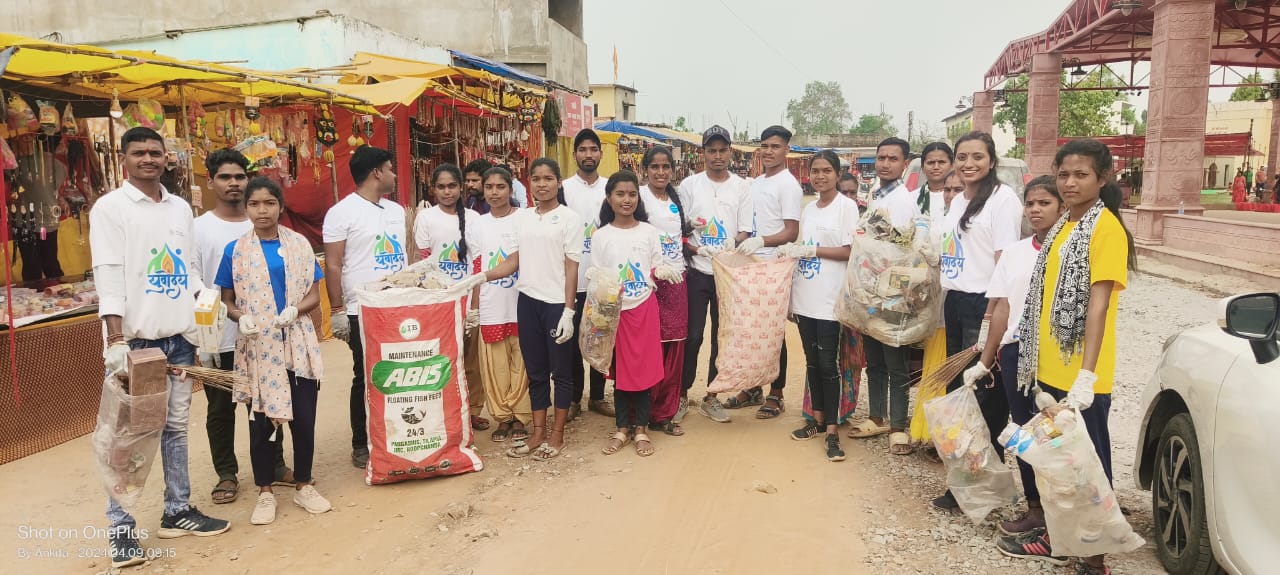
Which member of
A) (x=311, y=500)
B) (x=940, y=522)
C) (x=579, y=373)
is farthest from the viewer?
(x=579, y=373)

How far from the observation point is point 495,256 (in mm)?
4707

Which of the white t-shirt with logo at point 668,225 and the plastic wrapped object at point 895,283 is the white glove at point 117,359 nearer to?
the white t-shirt with logo at point 668,225

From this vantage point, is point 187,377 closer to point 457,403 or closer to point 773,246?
point 457,403

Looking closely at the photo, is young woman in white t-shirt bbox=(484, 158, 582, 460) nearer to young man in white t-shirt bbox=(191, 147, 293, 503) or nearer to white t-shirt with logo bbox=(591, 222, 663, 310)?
white t-shirt with logo bbox=(591, 222, 663, 310)

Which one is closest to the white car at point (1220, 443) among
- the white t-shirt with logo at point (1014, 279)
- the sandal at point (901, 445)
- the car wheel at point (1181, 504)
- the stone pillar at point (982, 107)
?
the car wheel at point (1181, 504)

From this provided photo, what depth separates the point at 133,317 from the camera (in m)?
3.30

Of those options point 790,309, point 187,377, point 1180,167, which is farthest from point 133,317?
point 1180,167

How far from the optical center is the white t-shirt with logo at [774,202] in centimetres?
516

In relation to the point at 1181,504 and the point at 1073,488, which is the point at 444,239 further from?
the point at 1181,504

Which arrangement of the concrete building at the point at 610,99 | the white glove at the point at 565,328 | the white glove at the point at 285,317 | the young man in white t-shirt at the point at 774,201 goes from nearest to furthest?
the white glove at the point at 285,317, the white glove at the point at 565,328, the young man in white t-shirt at the point at 774,201, the concrete building at the point at 610,99

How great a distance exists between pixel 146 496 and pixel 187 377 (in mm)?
1128

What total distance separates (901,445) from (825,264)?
1.18 m

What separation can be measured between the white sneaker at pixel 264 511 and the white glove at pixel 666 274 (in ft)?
7.92

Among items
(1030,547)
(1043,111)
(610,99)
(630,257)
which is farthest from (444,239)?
(610,99)
